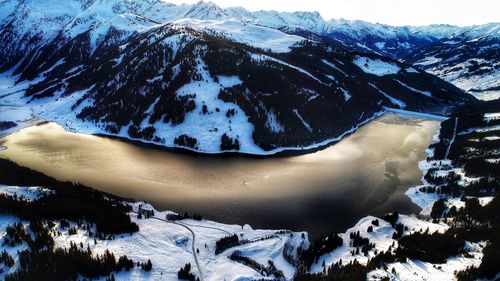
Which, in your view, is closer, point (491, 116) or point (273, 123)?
point (273, 123)

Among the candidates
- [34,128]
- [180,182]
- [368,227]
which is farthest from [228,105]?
[368,227]

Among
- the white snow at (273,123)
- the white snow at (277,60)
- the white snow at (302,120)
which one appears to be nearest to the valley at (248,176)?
the white snow at (302,120)

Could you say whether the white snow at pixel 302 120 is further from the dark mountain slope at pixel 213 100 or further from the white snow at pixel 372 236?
the white snow at pixel 372 236

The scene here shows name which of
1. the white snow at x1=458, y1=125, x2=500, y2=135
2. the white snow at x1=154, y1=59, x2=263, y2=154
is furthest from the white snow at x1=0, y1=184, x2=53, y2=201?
the white snow at x1=458, y1=125, x2=500, y2=135

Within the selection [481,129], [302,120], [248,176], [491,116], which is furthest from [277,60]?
[248,176]

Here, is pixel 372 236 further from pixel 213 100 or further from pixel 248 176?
pixel 213 100

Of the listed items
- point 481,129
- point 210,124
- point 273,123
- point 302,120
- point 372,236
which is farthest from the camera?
point 302,120

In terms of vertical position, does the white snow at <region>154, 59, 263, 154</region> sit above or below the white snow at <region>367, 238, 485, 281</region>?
above

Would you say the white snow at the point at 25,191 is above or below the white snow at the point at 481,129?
below

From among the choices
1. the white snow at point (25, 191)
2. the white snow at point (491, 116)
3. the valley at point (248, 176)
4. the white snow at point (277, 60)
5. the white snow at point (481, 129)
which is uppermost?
the white snow at point (277, 60)

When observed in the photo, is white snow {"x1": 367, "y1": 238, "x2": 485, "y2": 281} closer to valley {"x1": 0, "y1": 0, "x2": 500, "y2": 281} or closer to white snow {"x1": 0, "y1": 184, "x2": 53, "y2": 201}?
valley {"x1": 0, "y1": 0, "x2": 500, "y2": 281}

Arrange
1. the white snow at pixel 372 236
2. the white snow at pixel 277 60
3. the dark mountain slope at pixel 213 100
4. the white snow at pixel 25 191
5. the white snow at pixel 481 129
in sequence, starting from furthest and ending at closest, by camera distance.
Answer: the white snow at pixel 277 60 → the dark mountain slope at pixel 213 100 → the white snow at pixel 481 129 → the white snow at pixel 25 191 → the white snow at pixel 372 236

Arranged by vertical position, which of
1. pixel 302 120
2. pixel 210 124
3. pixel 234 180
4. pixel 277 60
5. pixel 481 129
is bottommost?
pixel 234 180
